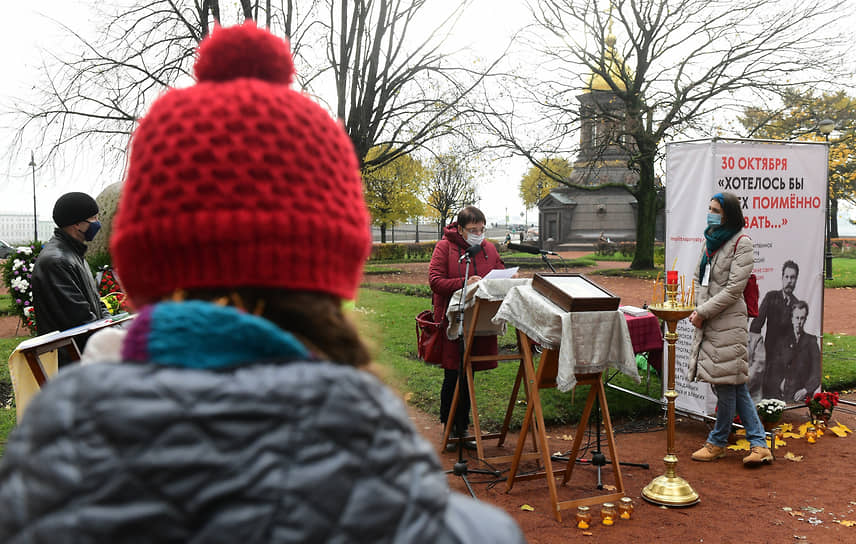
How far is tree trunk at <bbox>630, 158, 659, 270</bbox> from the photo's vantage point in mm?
26141

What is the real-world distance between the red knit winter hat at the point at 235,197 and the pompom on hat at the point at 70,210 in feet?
15.4

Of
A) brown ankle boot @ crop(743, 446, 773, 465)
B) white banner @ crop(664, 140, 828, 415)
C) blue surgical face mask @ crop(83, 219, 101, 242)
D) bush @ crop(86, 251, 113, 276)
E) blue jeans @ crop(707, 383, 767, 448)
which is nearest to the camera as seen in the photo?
blue surgical face mask @ crop(83, 219, 101, 242)

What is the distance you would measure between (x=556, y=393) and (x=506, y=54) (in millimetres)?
8081

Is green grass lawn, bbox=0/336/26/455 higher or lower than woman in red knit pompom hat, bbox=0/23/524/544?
lower

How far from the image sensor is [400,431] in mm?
812

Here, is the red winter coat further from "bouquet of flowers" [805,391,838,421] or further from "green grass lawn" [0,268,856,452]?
"bouquet of flowers" [805,391,838,421]

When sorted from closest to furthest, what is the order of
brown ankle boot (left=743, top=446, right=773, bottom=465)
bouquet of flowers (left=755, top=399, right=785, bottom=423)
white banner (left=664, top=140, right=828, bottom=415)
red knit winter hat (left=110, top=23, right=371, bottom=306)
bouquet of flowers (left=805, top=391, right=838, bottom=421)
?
red knit winter hat (left=110, top=23, right=371, bottom=306), brown ankle boot (left=743, top=446, right=773, bottom=465), bouquet of flowers (left=755, top=399, right=785, bottom=423), white banner (left=664, top=140, right=828, bottom=415), bouquet of flowers (left=805, top=391, right=838, bottom=421)

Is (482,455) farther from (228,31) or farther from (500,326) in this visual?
(228,31)

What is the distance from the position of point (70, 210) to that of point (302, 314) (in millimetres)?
4903

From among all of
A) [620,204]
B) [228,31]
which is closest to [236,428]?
[228,31]

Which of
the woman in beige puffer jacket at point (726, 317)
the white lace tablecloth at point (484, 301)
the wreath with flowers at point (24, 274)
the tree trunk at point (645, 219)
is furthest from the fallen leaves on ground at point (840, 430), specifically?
the tree trunk at point (645, 219)

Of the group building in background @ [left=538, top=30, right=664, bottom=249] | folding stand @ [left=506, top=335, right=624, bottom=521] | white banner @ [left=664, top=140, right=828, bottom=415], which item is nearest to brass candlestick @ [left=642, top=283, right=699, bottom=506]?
folding stand @ [left=506, top=335, right=624, bottom=521]

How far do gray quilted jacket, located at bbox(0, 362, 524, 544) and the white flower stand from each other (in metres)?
12.3

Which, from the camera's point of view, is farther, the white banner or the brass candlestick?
the white banner
